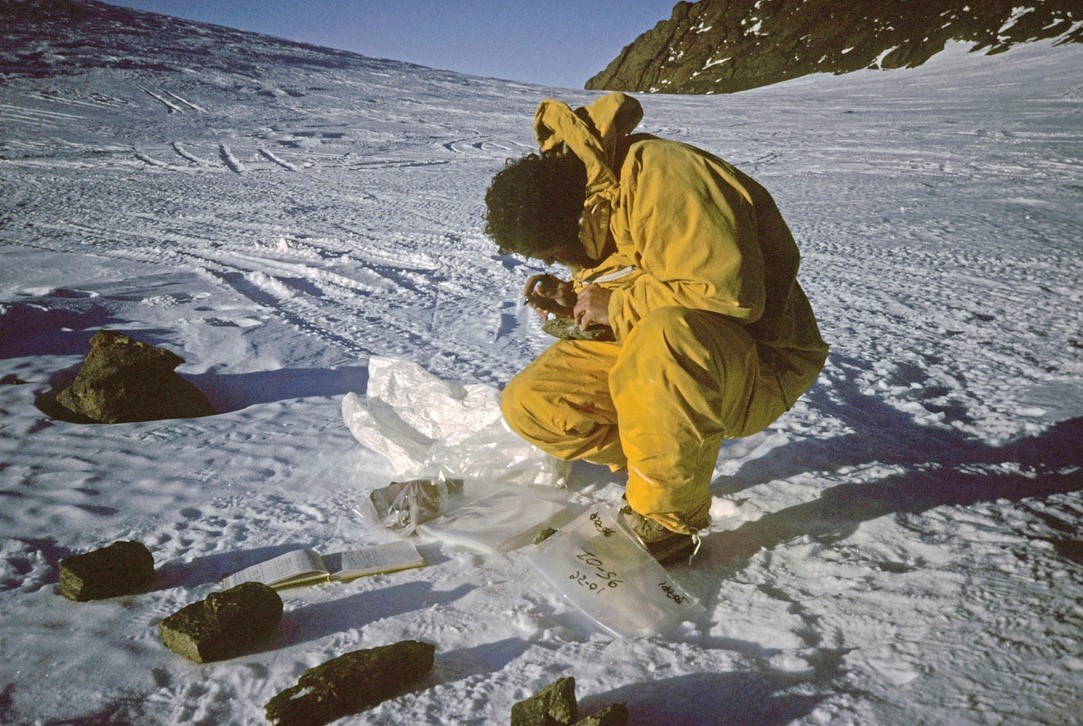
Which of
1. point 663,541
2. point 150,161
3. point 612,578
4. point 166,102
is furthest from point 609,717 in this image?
point 166,102

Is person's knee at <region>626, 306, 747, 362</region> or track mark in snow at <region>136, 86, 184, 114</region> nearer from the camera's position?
person's knee at <region>626, 306, 747, 362</region>

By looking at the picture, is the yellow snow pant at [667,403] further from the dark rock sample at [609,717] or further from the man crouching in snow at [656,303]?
the dark rock sample at [609,717]

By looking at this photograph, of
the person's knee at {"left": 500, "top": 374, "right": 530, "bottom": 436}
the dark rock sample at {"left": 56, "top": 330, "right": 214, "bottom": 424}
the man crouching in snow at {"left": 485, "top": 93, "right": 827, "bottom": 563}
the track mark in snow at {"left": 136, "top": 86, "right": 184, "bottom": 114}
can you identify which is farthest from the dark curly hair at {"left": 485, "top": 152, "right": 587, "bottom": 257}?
the track mark in snow at {"left": 136, "top": 86, "right": 184, "bottom": 114}

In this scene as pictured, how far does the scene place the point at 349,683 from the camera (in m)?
1.26

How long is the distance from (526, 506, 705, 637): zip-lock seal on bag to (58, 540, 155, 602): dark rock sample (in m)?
1.00

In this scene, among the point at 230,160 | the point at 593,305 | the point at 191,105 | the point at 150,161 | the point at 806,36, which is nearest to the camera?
the point at 593,305

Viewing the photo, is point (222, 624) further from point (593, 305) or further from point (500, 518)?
point (593, 305)

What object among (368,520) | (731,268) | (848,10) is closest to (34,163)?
(368,520)

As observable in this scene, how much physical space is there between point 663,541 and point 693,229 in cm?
82

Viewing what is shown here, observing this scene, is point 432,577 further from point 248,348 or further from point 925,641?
point 248,348

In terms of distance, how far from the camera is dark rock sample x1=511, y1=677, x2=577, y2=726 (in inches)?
45.5

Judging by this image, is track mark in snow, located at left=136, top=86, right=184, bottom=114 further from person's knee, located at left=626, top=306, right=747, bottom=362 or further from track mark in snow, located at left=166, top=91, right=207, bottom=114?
person's knee, located at left=626, top=306, right=747, bottom=362

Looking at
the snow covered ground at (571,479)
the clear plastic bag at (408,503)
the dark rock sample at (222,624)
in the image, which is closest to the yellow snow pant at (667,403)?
the snow covered ground at (571,479)

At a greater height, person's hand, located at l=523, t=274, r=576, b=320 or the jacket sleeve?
the jacket sleeve
